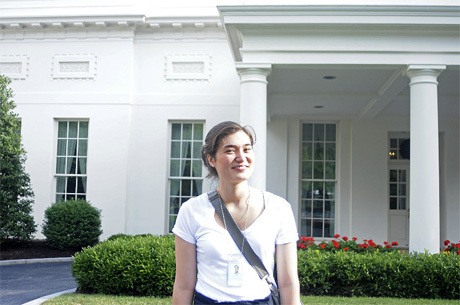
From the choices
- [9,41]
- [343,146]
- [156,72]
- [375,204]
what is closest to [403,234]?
[375,204]

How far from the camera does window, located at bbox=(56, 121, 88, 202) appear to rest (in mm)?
15789

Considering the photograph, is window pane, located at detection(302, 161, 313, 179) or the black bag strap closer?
the black bag strap

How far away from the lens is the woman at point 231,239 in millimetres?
2373

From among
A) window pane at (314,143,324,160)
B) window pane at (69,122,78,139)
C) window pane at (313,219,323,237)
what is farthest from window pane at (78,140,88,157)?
window pane at (313,219,323,237)

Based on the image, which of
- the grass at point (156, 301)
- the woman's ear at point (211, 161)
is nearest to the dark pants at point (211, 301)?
the woman's ear at point (211, 161)

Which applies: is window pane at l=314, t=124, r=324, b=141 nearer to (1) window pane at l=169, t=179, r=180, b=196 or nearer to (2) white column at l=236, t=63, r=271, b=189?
(1) window pane at l=169, t=179, r=180, b=196

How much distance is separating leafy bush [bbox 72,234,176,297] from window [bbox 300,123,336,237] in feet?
26.4

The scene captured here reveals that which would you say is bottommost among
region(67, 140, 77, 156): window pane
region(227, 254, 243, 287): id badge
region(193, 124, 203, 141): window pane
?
region(227, 254, 243, 287): id badge

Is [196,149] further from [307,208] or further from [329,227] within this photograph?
[329,227]

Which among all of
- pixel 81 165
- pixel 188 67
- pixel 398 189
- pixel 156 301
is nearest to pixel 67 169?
pixel 81 165

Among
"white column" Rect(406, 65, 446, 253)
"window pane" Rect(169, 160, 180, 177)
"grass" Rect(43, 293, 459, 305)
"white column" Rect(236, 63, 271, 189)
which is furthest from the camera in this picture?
"window pane" Rect(169, 160, 180, 177)

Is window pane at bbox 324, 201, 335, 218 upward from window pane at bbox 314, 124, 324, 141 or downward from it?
downward

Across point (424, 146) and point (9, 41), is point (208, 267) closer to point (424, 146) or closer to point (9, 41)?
point (424, 146)

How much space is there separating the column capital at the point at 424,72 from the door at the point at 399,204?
6.75m
